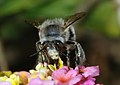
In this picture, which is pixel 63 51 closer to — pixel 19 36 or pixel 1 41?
pixel 1 41

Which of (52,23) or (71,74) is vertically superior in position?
(52,23)

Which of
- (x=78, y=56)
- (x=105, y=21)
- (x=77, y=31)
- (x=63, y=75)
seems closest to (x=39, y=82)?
(x=63, y=75)

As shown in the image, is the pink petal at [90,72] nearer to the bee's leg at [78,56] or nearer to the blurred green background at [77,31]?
the bee's leg at [78,56]

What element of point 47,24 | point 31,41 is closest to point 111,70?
point 31,41

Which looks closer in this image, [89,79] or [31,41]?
[89,79]

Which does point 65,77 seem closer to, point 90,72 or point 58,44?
point 90,72

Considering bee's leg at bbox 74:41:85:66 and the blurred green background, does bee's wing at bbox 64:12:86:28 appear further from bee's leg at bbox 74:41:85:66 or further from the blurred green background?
the blurred green background
